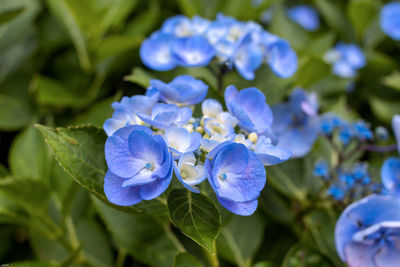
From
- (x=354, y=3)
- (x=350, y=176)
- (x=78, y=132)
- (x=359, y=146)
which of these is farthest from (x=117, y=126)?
(x=354, y=3)

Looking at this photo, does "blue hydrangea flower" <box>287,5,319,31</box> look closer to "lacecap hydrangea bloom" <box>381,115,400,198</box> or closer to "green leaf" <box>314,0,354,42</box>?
"green leaf" <box>314,0,354,42</box>

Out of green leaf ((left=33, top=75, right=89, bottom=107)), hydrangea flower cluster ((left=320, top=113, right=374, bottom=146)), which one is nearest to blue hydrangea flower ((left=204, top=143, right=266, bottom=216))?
hydrangea flower cluster ((left=320, top=113, right=374, bottom=146))

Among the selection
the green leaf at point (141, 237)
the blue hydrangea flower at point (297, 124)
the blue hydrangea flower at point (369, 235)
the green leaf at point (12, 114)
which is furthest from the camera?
the green leaf at point (12, 114)

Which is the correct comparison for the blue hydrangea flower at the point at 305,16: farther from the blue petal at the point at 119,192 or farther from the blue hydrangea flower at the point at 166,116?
the blue petal at the point at 119,192

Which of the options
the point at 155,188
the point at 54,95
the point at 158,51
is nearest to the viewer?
the point at 155,188

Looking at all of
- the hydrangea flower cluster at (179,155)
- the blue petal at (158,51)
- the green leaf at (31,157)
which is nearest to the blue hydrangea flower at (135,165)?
the hydrangea flower cluster at (179,155)

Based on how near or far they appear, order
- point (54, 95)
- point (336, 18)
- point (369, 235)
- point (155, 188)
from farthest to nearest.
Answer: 1. point (336, 18)
2. point (54, 95)
3. point (369, 235)
4. point (155, 188)

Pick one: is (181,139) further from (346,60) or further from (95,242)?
(346,60)

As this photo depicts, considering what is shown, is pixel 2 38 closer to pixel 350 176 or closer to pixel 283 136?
pixel 283 136

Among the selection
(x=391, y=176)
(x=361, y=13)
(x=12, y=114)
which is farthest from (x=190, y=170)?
(x=361, y=13)
